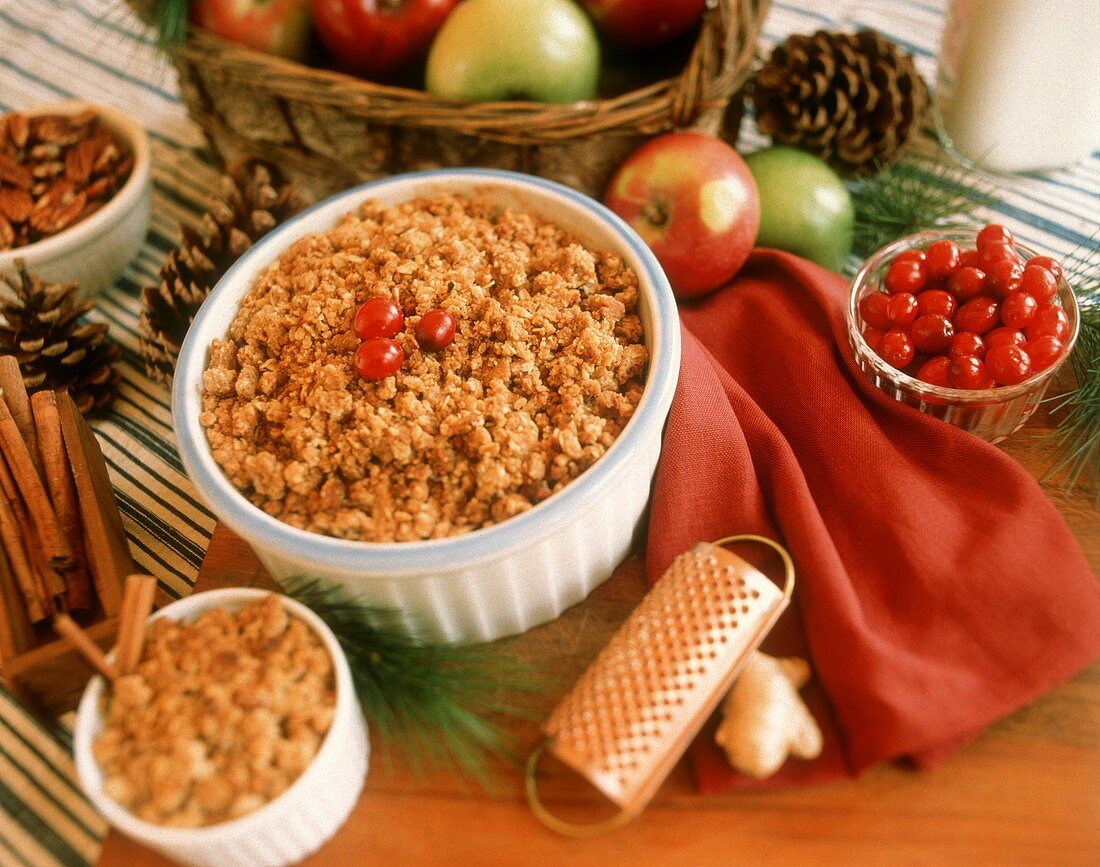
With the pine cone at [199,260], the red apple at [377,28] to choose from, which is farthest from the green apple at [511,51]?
the pine cone at [199,260]

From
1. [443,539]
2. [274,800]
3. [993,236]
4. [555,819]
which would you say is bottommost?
[555,819]

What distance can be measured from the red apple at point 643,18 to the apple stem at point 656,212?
0.26m

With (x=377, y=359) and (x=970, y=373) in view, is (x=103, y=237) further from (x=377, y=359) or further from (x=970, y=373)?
(x=970, y=373)

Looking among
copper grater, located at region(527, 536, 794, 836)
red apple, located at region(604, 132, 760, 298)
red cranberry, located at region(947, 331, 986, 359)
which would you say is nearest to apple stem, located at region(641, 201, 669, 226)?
red apple, located at region(604, 132, 760, 298)

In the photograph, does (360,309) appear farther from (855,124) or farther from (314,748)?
(855,124)

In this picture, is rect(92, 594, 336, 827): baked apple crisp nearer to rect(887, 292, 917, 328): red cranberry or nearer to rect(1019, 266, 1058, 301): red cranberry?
rect(887, 292, 917, 328): red cranberry

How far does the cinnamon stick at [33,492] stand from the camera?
3.28 ft

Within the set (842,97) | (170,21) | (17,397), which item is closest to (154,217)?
(170,21)

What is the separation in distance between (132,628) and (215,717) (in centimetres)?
12

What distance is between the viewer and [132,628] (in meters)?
0.80

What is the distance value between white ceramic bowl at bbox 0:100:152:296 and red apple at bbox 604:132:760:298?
0.74m

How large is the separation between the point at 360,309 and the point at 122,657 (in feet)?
1.36

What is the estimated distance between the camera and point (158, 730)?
2.50ft

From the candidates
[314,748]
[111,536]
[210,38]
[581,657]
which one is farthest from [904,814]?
[210,38]
